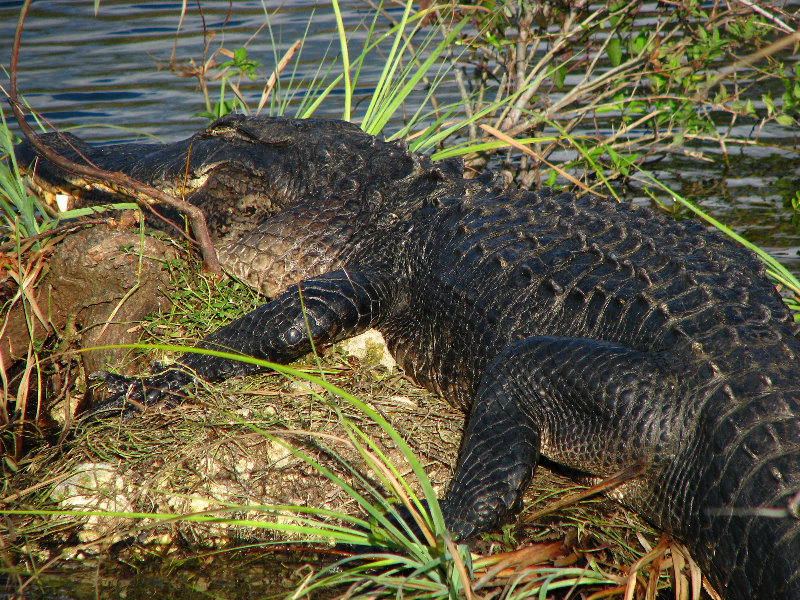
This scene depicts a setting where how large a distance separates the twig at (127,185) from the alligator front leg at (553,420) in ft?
5.27

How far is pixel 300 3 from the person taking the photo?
9.68 meters

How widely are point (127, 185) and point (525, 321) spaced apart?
6.24ft

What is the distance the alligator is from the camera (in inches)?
77.5

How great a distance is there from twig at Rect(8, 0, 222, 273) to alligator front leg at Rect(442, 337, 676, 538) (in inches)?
63.2

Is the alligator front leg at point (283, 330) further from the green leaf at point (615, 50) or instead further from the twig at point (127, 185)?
the green leaf at point (615, 50)

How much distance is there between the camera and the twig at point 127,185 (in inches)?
121

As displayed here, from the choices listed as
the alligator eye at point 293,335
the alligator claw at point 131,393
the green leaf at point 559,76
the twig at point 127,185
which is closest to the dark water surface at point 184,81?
the green leaf at point 559,76

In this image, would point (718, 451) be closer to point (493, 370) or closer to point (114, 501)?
point (493, 370)

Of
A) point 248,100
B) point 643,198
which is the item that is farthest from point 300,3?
point 643,198

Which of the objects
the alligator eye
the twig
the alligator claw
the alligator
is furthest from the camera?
the twig

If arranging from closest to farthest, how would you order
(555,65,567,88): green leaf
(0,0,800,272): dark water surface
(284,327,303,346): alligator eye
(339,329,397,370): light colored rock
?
(284,327,303,346): alligator eye → (339,329,397,370): light colored rock → (555,65,567,88): green leaf → (0,0,800,272): dark water surface

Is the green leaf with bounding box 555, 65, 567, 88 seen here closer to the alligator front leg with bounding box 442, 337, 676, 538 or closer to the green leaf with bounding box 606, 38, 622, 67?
the green leaf with bounding box 606, 38, 622, 67

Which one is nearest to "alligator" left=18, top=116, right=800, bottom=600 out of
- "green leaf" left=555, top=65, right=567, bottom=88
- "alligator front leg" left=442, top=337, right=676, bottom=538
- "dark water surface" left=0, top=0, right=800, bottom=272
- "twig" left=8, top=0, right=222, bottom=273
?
"alligator front leg" left=442, top=337, right=676, bottom=538

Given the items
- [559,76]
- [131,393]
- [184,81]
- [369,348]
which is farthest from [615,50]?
[184,81]
